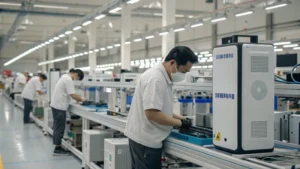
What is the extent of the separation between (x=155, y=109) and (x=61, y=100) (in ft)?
12.7

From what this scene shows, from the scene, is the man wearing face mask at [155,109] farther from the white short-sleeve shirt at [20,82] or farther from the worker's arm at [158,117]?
the white short-sleeve shirt at [20,82]

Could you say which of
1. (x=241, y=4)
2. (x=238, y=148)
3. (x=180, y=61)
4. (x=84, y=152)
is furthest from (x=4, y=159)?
(x=241, y=4)

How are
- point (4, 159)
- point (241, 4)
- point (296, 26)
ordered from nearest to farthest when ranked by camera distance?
point (4, 159)
point (241, 4)
point (296, 26)

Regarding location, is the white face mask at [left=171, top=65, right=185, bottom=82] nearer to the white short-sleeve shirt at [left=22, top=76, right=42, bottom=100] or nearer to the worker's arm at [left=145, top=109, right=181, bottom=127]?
the worker's arm at [left=145, top=109, right=181, bottom=127]

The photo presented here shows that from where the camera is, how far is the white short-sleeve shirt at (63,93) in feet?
Answer: 19.4

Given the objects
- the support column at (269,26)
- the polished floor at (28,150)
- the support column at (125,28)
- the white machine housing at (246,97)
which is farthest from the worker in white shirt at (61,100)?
the support column at (269,26)

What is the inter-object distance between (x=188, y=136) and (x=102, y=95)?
4537mm

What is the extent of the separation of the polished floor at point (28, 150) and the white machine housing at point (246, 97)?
3.75 metres

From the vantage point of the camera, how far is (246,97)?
6.82ft

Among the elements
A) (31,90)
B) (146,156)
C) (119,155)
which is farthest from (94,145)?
(31,90)

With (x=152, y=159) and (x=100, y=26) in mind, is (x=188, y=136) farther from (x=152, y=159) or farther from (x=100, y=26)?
(x=100, y=26)

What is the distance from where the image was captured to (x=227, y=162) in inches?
82.7

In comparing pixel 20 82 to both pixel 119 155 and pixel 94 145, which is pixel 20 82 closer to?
pixel 94 145

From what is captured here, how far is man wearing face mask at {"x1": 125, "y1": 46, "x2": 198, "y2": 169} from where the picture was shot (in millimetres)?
2469
